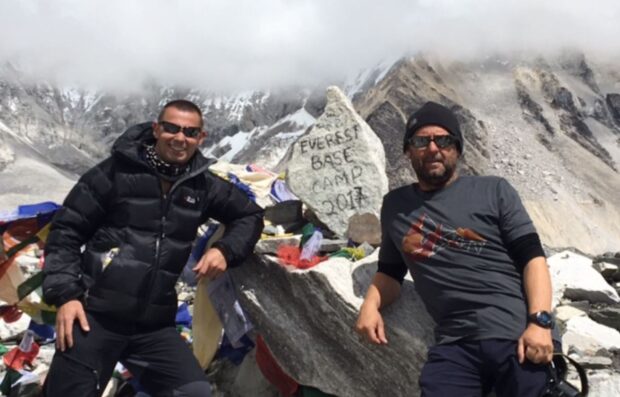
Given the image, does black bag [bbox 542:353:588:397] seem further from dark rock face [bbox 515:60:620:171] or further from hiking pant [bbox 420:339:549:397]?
dark rock face [bbox 515:60:620:171]

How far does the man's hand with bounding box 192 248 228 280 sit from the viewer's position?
375 centimetres

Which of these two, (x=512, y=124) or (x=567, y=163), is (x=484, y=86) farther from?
(x=567, y=163)

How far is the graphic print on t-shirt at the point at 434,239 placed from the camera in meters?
3.17

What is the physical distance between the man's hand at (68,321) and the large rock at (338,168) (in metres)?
3.50

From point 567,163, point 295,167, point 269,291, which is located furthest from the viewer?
point 567,163

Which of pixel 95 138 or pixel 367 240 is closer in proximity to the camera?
pixel 367 240

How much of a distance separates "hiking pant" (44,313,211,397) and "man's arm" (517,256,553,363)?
6.20 ft

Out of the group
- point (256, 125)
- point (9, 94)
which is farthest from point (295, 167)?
point (256, 125)

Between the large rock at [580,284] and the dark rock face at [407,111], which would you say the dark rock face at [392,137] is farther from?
the large rock at [580,284]

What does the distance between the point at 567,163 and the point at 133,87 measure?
162103 millimetres

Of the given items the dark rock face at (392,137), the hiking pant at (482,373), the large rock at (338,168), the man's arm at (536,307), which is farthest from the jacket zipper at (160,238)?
the dark rock face at (392,137)

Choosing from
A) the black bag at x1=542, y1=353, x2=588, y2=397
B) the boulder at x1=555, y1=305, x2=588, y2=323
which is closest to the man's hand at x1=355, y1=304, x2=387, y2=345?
the black bag at x1=542, y1=353, x2=588, y2=397

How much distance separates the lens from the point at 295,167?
6.89 meters

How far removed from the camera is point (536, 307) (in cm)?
294
